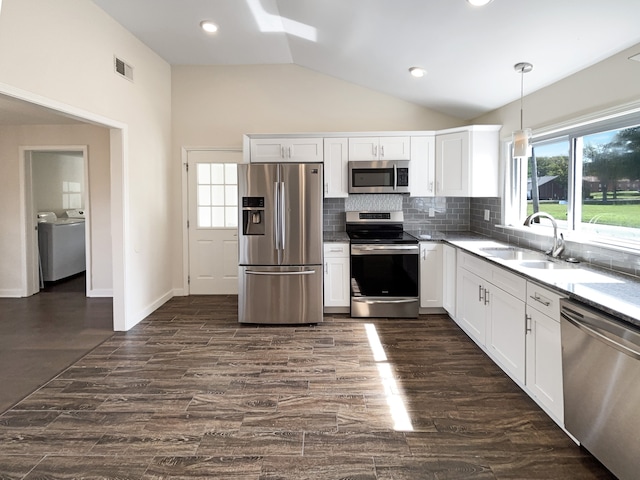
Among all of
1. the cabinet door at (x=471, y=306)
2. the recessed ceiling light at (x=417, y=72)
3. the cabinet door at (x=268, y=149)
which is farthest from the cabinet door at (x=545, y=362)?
the cabinet door at (x=268, y=149)

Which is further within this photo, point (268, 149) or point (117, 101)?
point (268, 149)

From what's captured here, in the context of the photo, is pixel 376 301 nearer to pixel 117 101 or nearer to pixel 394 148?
pixel 394 148

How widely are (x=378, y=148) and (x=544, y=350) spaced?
2981 mm

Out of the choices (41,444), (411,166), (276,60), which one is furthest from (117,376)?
(276,60)

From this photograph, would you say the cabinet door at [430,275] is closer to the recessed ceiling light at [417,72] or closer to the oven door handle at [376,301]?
the oven door handle at [376,301]

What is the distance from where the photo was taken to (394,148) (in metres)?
4.72

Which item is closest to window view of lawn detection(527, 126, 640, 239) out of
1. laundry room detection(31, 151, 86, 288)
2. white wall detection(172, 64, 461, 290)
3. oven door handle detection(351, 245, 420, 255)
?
oven door handle detection(351, 245, 420, 255)

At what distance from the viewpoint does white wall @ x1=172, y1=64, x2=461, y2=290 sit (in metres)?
5.21

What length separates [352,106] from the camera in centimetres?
522

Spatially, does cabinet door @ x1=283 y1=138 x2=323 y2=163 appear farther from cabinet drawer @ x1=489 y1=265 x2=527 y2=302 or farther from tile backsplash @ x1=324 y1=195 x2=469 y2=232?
cabinet drawer @ x1=489 y1=265 x2=527 y2=302

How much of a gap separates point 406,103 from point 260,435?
4.33 meters

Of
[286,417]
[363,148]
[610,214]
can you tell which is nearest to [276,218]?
[363,148]

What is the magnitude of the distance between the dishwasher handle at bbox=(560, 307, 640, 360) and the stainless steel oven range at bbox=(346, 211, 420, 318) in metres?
2.34

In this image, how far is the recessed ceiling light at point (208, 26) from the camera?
12.9 feet
